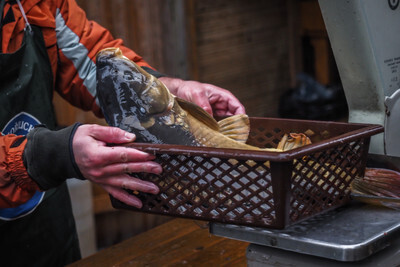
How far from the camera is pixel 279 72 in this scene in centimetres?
461

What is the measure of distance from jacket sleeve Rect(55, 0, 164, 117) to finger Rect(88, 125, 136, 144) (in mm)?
694

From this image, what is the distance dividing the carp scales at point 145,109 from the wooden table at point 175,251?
30cm

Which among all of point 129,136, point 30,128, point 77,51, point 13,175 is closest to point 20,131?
point 30,128

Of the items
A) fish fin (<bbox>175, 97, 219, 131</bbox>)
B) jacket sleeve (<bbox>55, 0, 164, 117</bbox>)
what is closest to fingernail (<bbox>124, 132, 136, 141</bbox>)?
fish fin (<bbox>175, 97, 219, 131</bbox>)

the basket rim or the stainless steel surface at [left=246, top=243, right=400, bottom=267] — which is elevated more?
the basket rim

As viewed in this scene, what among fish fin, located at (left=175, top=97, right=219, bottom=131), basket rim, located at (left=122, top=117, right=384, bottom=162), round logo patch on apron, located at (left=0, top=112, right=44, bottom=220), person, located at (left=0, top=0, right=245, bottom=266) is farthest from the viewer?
round logo patch on apron, located at (left=0, top=112, right=44, bottom=220)

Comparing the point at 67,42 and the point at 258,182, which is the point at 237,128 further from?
the point at 67,42

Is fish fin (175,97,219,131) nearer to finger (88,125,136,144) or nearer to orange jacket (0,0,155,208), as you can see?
finger (88,125,136,144)

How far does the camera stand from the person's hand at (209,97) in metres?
1.72

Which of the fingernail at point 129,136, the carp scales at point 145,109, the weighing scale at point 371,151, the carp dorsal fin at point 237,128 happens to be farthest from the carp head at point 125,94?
the weighing scale at point 371,151

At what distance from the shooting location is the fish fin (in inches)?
59.3

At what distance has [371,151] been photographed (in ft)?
4.99

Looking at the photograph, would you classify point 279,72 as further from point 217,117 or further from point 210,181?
point 210,181

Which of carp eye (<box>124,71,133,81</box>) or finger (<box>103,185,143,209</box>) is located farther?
carp eye (<box>124,71,133,81</box>)
